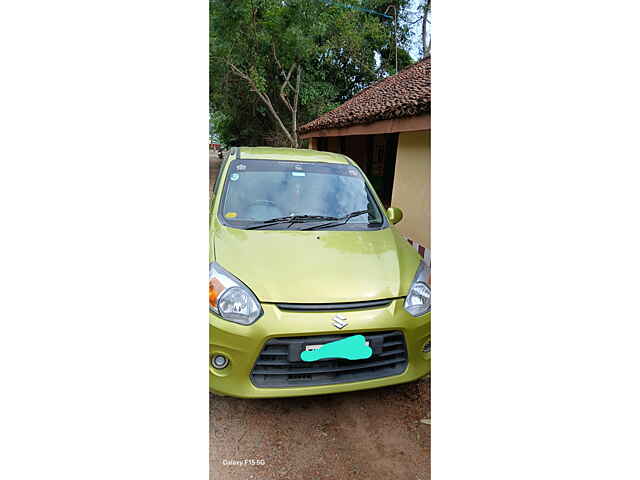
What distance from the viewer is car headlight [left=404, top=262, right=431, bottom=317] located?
6.12 ft

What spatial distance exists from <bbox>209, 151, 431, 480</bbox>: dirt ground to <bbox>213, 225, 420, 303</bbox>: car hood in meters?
0.49

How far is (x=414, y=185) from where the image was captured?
2.39m

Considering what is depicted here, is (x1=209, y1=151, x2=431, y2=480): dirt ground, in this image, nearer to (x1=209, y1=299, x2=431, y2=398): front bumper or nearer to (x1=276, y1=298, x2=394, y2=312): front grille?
(x1=209, y1=299, x2=431, y2=398): front bumper

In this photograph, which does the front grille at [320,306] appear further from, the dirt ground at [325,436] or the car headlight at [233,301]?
the dirt ground at [325,436]

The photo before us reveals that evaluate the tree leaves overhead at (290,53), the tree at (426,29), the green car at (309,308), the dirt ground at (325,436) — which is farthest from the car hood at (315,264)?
the tree at (426,29)

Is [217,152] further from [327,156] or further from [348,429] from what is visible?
[348,429]

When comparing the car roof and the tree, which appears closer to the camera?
the tree

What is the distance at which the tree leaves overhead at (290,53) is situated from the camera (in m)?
1.78

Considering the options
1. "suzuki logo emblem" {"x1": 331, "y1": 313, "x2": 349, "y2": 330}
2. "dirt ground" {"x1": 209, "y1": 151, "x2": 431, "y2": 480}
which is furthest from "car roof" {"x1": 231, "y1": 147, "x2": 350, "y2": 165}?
"suzuki logo emblem" {"x1": 331, "y1": 313, "x2": 349, "y2": 330}

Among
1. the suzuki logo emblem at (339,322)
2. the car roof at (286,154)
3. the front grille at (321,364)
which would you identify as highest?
the car roof at (286,154)

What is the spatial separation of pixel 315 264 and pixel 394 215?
35.9 inches

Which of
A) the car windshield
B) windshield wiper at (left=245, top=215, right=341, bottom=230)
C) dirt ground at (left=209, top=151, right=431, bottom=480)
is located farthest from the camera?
the car windshield

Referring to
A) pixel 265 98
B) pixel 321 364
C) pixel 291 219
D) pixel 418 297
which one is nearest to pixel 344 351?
pixel 321 364
